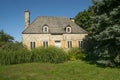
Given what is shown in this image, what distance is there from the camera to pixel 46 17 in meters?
38.0

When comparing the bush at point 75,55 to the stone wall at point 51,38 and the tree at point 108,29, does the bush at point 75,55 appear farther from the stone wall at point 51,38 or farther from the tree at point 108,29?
the stone wall at point 51,38

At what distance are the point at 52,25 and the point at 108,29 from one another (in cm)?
1913

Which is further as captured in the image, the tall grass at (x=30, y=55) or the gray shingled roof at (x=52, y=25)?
the gray shingled roof at (x=52, y=25)

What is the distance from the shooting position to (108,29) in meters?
18.5

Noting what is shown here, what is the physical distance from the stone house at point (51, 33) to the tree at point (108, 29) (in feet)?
51.3

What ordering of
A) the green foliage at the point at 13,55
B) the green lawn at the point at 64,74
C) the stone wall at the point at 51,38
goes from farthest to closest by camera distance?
the stone wall at the point at 51,38
the green foliage at the point at 13,55
the green lawn at the point at 64,74

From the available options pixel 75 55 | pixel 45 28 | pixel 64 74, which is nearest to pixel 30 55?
pixel 75 55

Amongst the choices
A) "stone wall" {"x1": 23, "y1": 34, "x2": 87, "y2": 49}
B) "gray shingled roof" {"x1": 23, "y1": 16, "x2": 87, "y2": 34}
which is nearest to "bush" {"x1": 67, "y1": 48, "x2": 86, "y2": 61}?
"stone wall" {"x1": 23, "y1": 34, "x2": 87, "y2": 49}

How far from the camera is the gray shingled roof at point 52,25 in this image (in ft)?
115

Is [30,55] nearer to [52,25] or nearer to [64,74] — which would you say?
[64,74]

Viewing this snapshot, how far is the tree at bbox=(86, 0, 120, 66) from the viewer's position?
18.3 m

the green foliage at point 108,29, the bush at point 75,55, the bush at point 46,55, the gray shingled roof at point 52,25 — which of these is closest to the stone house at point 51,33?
the gray shingled roof at point 52,25

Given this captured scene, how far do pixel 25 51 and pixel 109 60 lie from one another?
Answer: 10.5 meters

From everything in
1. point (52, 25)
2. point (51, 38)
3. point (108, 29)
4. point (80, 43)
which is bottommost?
point (80, 43)
